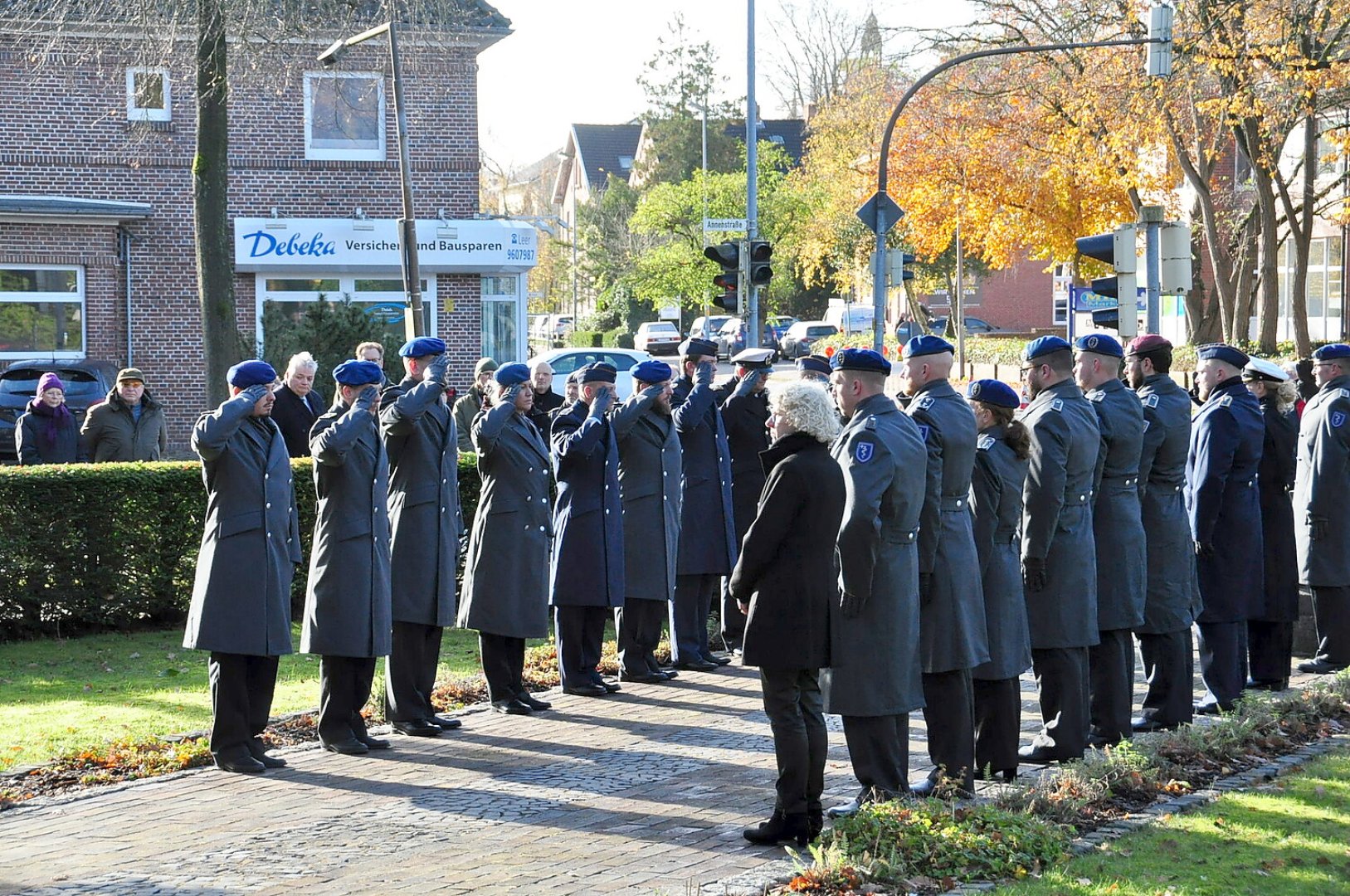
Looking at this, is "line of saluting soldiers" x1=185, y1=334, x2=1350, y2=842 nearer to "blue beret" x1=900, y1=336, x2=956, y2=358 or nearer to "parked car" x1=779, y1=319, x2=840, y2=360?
"blue beret" x1=900, y1=336, x2=956, y2=358

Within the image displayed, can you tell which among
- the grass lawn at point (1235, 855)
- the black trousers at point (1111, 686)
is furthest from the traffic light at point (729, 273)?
the grass lawn at point (1235, 855)

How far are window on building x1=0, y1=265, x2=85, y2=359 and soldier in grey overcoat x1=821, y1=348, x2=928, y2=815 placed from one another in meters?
24.4

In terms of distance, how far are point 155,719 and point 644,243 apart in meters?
55.4

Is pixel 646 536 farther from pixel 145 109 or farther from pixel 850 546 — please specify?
pixel 145 109

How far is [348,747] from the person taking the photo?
835cm

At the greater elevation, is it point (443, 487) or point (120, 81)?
point (120, 81)

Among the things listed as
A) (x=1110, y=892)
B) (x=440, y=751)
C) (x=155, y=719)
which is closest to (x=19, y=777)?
(x=155, y=719)

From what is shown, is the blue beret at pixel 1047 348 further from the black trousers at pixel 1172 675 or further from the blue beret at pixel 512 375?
the blue beret at pixel 512 375

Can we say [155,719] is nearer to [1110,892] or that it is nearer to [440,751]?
[440,751]

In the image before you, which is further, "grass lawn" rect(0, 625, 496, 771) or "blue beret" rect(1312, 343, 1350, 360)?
"blue beret" rect(1312, 343, 1350, 360)

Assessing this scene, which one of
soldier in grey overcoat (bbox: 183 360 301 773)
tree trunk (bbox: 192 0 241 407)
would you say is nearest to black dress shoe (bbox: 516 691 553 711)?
soldier in grey overcoat (bbox: 183 360 301 773)

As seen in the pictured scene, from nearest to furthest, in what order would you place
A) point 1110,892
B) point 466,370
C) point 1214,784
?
point 1110,892 → point 1214,784 → point 466,370

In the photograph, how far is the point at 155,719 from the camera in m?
9.20

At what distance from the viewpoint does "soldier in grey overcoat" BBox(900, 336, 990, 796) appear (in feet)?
23.3
